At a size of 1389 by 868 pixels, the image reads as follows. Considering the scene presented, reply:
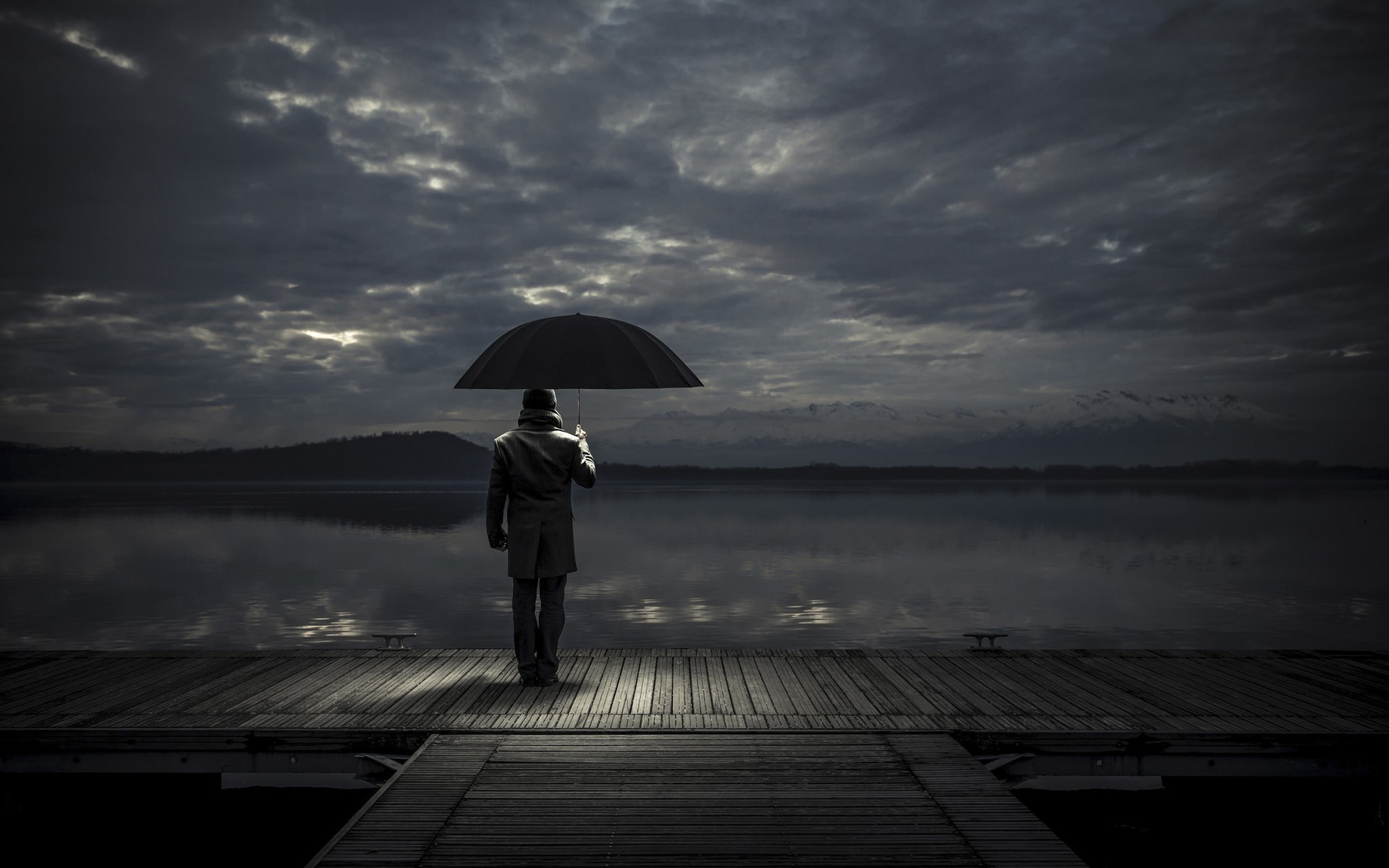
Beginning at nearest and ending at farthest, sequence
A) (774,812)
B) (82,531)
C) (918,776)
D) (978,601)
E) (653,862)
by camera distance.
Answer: (653,862) < (774,812) < (918,776) < (978,601) < (82,531)

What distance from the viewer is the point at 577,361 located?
21.4 feet

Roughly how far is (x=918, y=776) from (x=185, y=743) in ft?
16.3

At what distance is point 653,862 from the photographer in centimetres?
378

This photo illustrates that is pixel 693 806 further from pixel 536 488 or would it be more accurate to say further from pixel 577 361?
pixel 577 361

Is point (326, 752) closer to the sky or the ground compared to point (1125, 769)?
closer to the sky

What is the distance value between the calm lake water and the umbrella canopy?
9923 millimetres

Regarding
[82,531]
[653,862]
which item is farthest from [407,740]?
[82,531]

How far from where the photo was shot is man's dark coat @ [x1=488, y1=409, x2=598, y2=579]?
6574 mm

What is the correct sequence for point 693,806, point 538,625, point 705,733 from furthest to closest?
point 538,625, point 705,733, point 693,806

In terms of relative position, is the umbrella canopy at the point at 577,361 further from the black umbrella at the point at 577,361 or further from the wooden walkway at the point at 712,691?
the wooden walkway at the point at 712,691

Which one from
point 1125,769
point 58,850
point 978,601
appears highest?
point 1125,769

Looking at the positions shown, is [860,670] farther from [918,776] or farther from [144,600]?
[144,600]

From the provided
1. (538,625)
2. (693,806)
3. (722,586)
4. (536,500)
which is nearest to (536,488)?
(536,500)

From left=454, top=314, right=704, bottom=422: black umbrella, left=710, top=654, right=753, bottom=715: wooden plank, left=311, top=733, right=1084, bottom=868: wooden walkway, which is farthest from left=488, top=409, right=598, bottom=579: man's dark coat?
left=710, top=654, right=753, bottom=715: wooden plank
